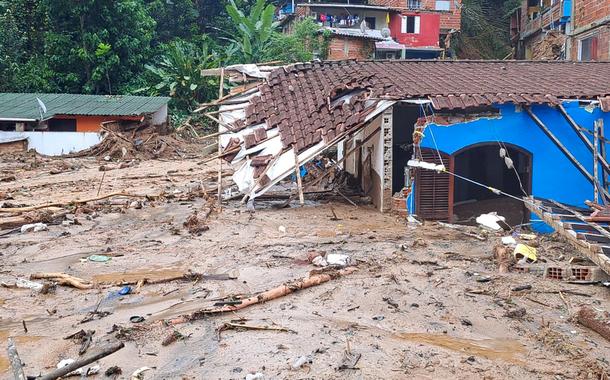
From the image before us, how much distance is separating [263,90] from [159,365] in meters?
10.7

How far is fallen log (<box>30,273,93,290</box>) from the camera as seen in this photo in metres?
8.15

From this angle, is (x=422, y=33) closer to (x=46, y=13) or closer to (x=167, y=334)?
(x=46, y=13)

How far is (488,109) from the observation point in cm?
1243

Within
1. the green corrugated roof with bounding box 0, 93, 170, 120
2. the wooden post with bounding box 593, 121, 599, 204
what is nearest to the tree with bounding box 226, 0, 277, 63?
the green corrugated roof with bounding box 0, 93, 170, 120

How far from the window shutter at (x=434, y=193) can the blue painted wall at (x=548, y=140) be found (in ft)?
1.96

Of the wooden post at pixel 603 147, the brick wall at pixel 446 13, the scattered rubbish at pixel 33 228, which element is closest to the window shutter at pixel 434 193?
the wooden post at pixel 603 147

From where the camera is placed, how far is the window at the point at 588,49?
859 inches

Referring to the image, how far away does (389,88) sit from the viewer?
12555mm

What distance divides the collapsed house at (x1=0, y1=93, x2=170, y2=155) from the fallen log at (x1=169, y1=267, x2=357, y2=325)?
19.0 metres

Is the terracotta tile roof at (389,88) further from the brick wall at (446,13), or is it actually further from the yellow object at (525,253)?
the brick wall at (446,13)

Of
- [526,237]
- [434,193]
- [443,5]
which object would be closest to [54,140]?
[434,193]

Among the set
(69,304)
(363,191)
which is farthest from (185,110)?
(69,304)

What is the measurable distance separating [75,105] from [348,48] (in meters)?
14.8

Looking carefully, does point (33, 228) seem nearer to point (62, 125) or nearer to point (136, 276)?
A: point (136, 276)
